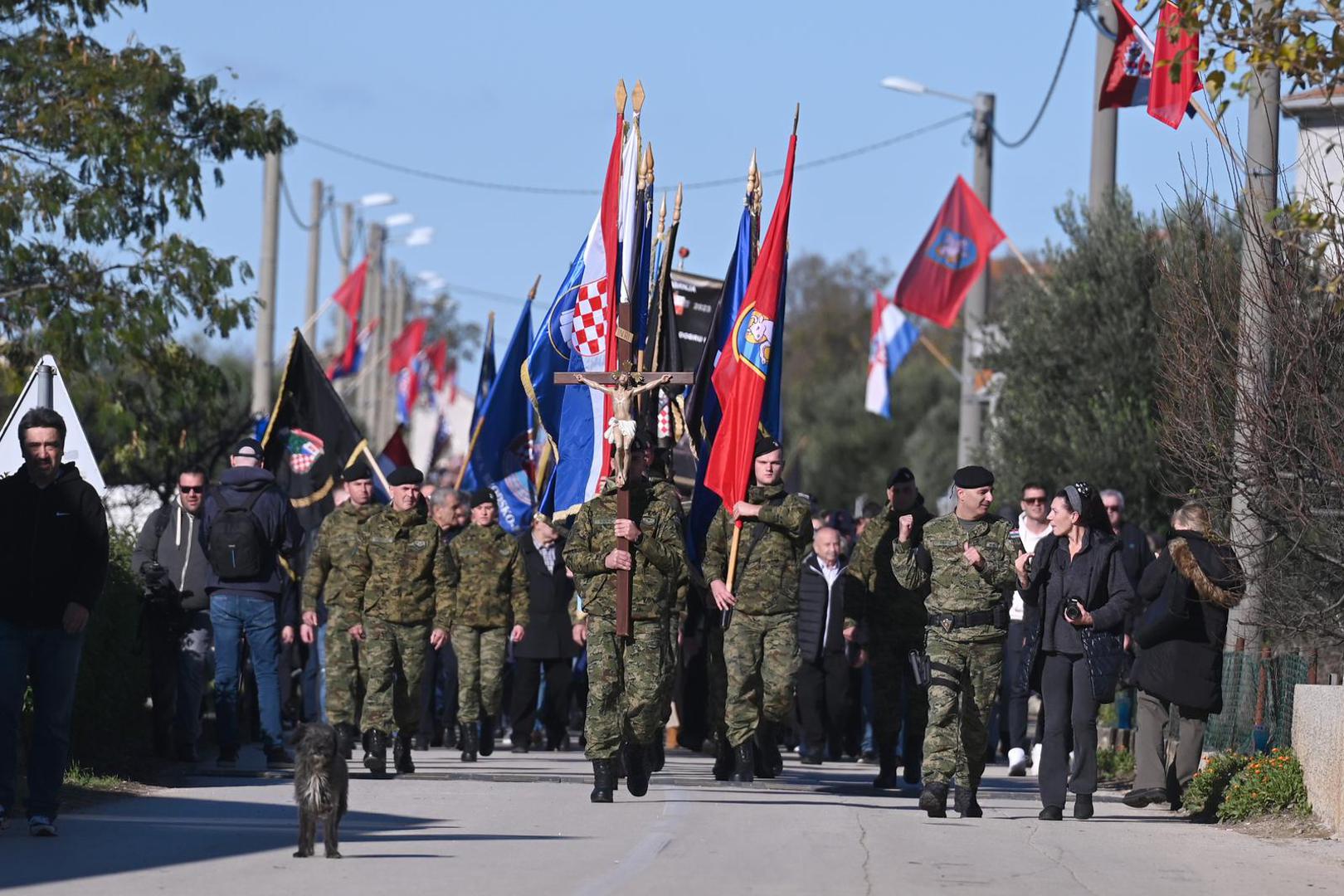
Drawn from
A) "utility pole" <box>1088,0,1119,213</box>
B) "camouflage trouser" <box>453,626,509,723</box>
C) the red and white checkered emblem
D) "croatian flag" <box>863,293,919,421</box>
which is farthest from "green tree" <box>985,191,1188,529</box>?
"camouflage trouser" <box>453,626,509,723</box>

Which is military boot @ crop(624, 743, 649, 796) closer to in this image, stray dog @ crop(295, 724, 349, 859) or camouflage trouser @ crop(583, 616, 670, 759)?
camouflage trouser @ crop(583, 616, 670, 759)

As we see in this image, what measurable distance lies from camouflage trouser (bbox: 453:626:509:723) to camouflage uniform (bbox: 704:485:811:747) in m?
3.09

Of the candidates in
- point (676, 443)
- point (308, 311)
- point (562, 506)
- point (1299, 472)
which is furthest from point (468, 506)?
point (308, 311)

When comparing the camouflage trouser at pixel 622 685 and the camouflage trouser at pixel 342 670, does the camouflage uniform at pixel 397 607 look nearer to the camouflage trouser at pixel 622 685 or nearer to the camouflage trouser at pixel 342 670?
the camouflage trouser at pixel 342 670

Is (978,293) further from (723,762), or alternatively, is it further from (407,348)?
(407,348)

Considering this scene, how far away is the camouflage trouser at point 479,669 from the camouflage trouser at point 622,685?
3.81 meters

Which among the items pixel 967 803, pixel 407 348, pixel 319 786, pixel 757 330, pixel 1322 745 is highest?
pixel 407 348

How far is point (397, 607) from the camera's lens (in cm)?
1487

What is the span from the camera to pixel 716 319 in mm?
17203

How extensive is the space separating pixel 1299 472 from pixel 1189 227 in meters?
1.76

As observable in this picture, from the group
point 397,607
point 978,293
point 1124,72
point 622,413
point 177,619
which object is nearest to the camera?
point 622,413

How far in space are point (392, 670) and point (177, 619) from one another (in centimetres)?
184

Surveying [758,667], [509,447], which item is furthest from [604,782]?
[509,447]

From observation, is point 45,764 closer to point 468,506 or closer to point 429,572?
point 429,572
